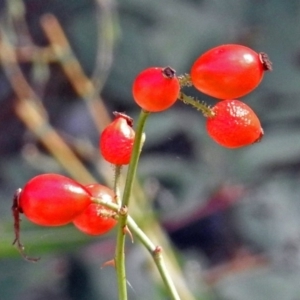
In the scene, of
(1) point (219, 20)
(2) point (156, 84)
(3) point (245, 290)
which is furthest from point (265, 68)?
(1) point (219, 20)

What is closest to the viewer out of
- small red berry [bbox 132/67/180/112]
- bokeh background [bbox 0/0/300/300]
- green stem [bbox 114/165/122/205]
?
small red berry [bbox 132/67/180/112]

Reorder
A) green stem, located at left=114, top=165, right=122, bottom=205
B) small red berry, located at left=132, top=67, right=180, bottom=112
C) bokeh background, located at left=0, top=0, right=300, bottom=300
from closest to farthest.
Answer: small red berry, located at left=132, top=67, right=180, bottom=112, green stem, located at left=114, top=165, right=122, bottom=205, bokeh background, located at left=0, top=0, right=300, bottom=300

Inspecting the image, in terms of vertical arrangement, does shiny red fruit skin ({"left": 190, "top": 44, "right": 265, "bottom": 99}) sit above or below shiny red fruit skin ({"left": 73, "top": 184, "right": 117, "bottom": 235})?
above

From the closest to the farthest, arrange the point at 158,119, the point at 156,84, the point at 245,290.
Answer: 1. the point at 156,84
2. the point at 245,290
3. the point at 158,119

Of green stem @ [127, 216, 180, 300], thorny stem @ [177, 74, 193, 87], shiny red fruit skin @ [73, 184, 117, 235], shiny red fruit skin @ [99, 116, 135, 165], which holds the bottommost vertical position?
green stem @ [127, 216, 180, 300]

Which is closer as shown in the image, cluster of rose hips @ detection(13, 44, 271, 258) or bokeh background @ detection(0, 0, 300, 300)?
cluster of rose hips @ detection(13, 44, 271, 258)

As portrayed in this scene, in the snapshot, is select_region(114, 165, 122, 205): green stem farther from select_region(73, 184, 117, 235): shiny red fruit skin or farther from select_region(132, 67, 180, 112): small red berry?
select_region(132, 67, 180, 112): small red berry

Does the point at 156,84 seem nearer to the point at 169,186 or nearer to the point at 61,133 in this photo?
the point at 169,186

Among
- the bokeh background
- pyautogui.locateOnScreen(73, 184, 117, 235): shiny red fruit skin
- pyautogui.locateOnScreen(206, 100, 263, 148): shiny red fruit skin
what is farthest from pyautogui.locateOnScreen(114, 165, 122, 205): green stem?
the bokeh background
